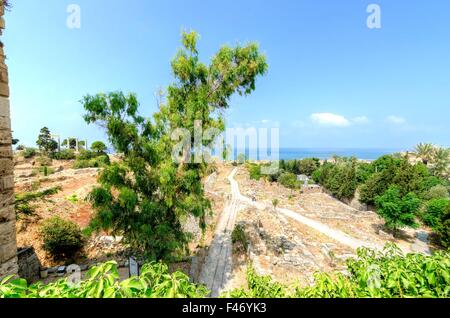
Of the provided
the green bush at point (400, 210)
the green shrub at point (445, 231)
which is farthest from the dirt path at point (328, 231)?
the green shrub at point (445, 231)

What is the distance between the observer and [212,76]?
7422mm

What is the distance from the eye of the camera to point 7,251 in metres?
4.11

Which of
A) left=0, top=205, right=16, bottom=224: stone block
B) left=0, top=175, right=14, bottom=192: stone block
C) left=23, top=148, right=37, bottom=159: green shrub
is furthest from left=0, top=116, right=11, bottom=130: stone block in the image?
left=23, top=148, right=37, bottom=159: green shrub

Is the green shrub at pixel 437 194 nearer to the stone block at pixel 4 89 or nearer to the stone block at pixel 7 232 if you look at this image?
the stone block at pixel 7 232

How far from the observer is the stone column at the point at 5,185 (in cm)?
404

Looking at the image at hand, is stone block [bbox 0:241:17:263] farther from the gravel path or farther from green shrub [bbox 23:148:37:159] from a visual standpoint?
green shrub [bbox 23:148:37:159]

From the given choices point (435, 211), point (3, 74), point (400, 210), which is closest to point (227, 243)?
point (3, 74)

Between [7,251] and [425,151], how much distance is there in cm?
5937

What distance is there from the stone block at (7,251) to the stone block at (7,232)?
0.20ft

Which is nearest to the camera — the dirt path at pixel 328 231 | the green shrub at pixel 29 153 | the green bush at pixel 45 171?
the dirt path at pixel 328 231

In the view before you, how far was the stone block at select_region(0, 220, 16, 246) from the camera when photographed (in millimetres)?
4051

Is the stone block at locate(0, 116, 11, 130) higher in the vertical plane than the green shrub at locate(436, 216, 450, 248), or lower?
higher

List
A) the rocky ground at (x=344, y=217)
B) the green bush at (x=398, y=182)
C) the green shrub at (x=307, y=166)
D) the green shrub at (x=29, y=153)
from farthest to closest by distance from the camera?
1. the green shrub at (x=307, y=166)
2. the green shrub at (x=29, y=153)
3. the green bush at (x=398, y=182)
4. the rocky ground at (x=344, y=217)

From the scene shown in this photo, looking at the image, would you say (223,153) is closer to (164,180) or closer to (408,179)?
(164,180)
